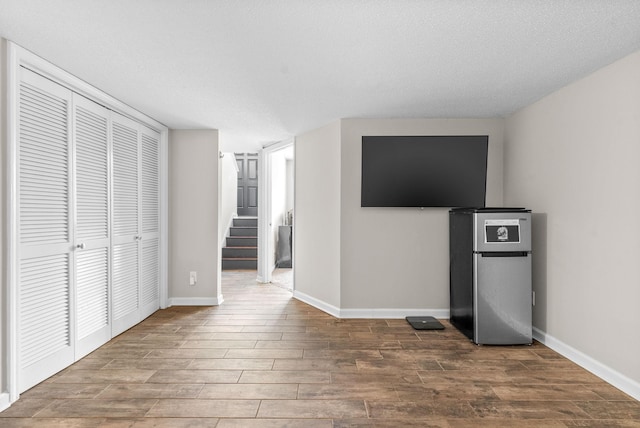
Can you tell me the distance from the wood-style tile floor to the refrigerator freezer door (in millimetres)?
101

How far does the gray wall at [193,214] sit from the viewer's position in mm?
4664

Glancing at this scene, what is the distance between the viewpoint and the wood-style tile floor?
2150 mm

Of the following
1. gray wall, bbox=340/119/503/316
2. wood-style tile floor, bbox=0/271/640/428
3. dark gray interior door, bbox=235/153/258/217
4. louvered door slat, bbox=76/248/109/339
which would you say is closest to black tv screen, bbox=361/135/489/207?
gray wall, bbox=340/119/503/316

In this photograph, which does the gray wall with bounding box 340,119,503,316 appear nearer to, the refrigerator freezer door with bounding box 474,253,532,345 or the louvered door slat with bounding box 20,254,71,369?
the refrigerator freezer door with bounding box 474,253,532,345

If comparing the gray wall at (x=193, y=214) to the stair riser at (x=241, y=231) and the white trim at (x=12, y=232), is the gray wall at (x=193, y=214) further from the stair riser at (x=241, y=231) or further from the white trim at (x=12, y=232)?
the stair riser at (x=241, y=231)

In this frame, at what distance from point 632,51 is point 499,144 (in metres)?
1.72

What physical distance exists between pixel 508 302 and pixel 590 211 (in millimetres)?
979

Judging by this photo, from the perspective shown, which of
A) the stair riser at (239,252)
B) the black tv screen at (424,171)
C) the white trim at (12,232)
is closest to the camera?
the white trim at (12,232)

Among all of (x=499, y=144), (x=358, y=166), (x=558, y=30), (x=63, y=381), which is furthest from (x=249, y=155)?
(x=558, y=30)

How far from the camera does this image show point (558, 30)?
7.07 ft

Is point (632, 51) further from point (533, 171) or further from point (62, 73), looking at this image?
point (62, 73)

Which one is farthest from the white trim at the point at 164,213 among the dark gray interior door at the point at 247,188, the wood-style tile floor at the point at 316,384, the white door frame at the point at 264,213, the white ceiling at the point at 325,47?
the dark gray interior door at the point at 247,188

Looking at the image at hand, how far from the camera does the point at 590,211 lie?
281 cm

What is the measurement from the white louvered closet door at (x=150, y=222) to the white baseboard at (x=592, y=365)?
387 centimetres
